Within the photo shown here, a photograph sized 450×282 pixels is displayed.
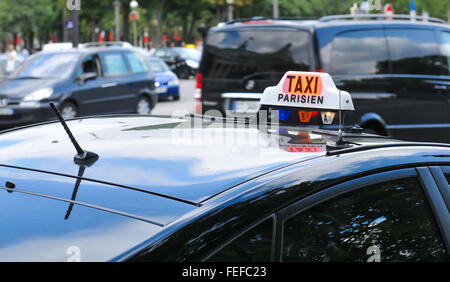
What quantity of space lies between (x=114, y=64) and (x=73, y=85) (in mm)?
1405

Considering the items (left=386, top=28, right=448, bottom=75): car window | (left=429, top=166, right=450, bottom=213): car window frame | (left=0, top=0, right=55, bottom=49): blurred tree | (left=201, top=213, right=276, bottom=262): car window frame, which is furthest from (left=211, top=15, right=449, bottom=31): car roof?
(left=0, top=0, right=55, bottom=49): blurred tree

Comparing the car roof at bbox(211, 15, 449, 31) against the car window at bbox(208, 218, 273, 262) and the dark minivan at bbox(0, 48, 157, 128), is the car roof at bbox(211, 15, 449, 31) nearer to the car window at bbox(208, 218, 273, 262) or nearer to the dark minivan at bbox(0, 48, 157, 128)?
the dark minivan at bbox(0, 48, 157, 128)

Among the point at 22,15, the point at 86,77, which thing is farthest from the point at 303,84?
the point at 22,15

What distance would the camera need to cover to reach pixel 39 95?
43.0ft

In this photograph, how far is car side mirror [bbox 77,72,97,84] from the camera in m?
13.8

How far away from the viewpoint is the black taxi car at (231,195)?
5.90 ft

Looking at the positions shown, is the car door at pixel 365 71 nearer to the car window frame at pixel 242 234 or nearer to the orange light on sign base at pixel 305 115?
the orange light on sign base at pixel 305 115

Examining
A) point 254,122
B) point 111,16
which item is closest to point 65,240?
point 254,122

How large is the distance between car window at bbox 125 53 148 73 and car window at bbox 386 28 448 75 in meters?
7.77

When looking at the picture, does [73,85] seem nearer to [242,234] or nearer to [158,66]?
[158,66]

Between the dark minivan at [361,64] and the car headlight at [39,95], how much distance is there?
4.91m

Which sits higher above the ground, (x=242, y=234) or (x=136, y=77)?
(x=242, y=234)

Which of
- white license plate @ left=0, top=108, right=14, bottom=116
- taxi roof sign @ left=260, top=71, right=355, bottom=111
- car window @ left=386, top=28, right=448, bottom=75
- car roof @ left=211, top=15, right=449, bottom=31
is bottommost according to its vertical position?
white license plate @ left=0, top=108, right=14, bottom=116
